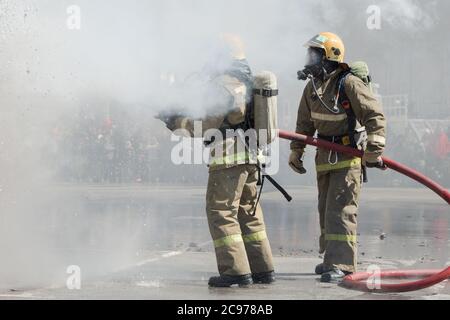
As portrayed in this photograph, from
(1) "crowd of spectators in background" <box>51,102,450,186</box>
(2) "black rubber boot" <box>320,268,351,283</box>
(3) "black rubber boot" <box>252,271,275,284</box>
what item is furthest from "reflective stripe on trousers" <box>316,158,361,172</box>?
(1) "crowd of spectators in background" <box>51,102,450,186</box>

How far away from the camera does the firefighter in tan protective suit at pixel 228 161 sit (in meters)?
6.43

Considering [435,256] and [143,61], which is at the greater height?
[143,61]

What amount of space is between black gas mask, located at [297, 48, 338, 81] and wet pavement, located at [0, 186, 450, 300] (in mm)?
1368

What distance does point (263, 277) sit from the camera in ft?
22.2

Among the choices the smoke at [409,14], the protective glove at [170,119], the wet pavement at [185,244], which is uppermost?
the smoke at [409,14]

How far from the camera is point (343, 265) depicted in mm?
6840

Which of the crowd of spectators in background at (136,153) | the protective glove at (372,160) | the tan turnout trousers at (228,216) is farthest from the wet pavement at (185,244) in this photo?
the crowd of spectators in background at (136,153)

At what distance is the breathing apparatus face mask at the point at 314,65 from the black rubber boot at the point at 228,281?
4.70 feet

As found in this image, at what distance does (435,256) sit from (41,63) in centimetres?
462

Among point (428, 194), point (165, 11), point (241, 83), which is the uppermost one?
point (165, 11)

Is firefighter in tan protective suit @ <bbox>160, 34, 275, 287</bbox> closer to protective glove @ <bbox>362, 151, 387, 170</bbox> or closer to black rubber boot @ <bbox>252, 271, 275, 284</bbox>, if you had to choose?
black rubber boot @ <bbox>252, 271, 275, 284</bbox>

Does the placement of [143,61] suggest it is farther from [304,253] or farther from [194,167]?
[194,167]

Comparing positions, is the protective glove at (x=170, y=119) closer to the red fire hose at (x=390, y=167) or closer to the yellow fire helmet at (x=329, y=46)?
the red fire hose at (x=390, y=167)
